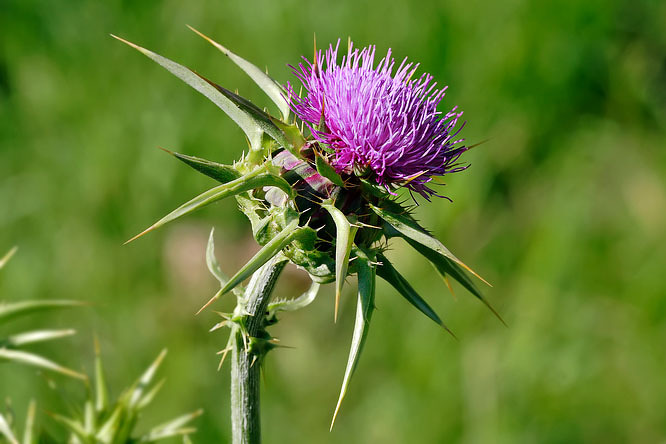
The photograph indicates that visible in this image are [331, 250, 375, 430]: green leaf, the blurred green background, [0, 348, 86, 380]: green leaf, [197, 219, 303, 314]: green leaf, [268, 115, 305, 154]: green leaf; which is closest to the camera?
[197, 219, 303, 314]: green leaf

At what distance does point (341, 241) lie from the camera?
5.94ft

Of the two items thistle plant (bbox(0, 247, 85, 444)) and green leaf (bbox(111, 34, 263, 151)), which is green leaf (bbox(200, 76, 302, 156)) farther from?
thistle plant (bbox(0, 247, 85, 444))

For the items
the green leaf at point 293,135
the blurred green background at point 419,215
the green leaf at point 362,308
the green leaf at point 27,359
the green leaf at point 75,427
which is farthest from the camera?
the blurred green background at point 419,215

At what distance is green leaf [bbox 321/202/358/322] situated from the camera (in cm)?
171

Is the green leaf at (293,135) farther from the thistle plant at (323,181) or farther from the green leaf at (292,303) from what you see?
the green leaf at (292,303)

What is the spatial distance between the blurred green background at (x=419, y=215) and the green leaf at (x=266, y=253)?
2449 mm

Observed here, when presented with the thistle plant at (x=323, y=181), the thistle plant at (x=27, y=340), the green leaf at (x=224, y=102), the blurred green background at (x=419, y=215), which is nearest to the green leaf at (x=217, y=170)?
the thistle plant at (x=323, y=181)

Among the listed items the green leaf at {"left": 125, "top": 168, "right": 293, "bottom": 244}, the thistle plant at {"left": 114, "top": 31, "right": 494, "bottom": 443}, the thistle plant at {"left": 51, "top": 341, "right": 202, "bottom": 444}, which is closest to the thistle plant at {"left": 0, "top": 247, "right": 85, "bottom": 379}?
the thistle plant at {"left": 51, "top": 341, "right": 202, "bottom": 444}

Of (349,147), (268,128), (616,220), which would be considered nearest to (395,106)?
(349,147)

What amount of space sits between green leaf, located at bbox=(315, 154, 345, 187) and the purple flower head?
94 millimetres

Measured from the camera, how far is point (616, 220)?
556cm

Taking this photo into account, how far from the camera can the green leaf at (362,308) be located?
1.75 m

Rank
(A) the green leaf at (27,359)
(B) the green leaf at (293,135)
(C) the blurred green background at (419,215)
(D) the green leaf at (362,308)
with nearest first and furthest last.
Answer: (D) the green leaf at (362,308), (A) the green leaf at (27,359), (B) the green leaf at (293,135), (C) the blurred green background at (419,215)

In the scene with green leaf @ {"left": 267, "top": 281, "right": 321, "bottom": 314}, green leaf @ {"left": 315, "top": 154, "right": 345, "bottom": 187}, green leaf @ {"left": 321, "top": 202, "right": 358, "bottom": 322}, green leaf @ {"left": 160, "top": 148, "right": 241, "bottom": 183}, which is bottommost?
green leaf @ {"left": 267, "top": 281, "right": 321, "bottom": 314}
